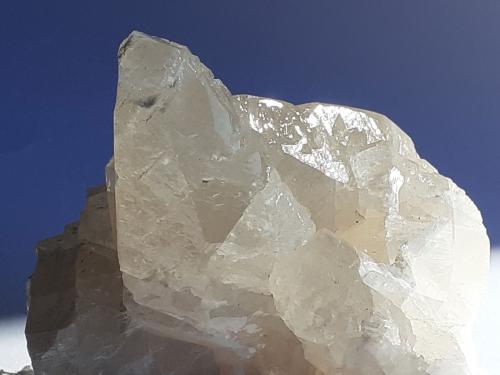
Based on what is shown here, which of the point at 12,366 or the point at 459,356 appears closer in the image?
the point at 459,356

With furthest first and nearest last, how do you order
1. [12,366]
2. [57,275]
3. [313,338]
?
1. [12,366]
2. [57,275]
3. [313,338]

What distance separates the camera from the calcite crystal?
985mm

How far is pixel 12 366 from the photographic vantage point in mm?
1449

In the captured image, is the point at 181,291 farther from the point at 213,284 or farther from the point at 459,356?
the point at 459,356

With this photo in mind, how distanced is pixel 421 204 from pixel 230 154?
0.34 m

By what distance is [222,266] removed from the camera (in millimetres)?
999

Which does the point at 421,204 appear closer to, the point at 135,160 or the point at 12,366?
the point at 135,160

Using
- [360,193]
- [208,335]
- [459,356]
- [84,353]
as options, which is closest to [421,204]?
[360,193]

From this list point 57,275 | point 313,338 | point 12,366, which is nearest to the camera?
point 313,338

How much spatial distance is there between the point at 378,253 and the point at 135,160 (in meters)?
0.35

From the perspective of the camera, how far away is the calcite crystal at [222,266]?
0.99m

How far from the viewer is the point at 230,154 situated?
Result: 100 centimetres

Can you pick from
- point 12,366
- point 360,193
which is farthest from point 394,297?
point 12,366

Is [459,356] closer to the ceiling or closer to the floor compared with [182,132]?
closer to the floor
